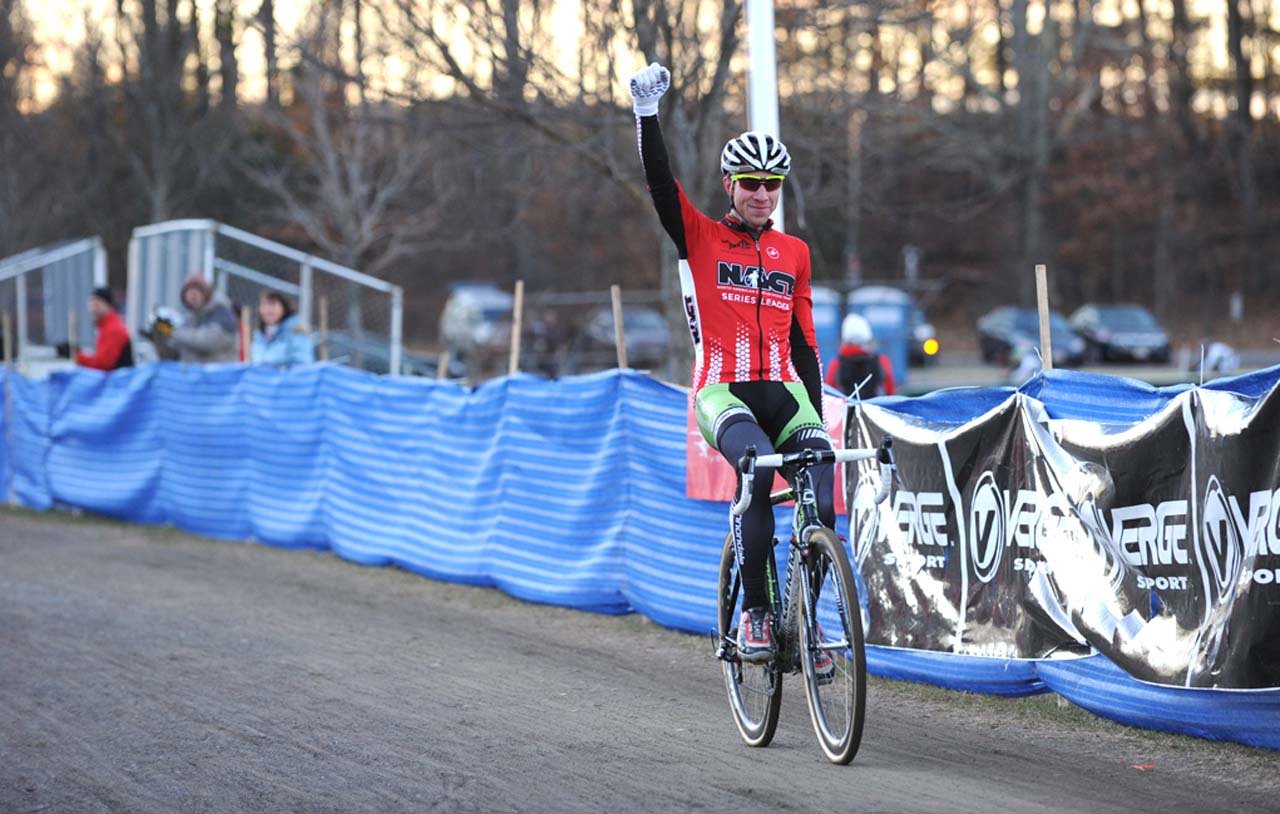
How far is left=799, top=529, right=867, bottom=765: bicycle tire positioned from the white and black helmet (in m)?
1.39

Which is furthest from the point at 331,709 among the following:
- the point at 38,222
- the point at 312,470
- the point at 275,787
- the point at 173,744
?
the point at 38,222

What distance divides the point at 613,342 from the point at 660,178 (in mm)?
29656

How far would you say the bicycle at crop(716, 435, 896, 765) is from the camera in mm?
5938

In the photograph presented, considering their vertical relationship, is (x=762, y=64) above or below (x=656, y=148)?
above

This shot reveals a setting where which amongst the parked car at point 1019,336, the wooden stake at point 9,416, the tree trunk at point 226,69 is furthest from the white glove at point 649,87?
the parked car at point 1019,336

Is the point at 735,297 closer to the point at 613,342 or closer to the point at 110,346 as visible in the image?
the point at 110,346

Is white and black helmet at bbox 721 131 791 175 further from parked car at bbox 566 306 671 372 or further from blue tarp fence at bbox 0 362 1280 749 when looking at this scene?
parked car at bbox 566 306 671 372

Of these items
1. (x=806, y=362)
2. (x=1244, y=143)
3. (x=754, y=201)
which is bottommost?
(x=806, y=362)

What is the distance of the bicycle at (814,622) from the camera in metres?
5.94

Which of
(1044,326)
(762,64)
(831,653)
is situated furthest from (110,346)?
(831,653)

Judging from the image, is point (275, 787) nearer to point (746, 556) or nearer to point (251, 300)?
point (746, 556)

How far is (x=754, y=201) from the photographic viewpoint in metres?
6.52

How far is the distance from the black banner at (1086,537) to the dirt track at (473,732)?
381 mm

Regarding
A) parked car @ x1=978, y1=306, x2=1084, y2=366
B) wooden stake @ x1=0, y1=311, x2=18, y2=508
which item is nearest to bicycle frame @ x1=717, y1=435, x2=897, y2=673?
wooden stake @ x1=0, y1=311, x2=18, y2=508
